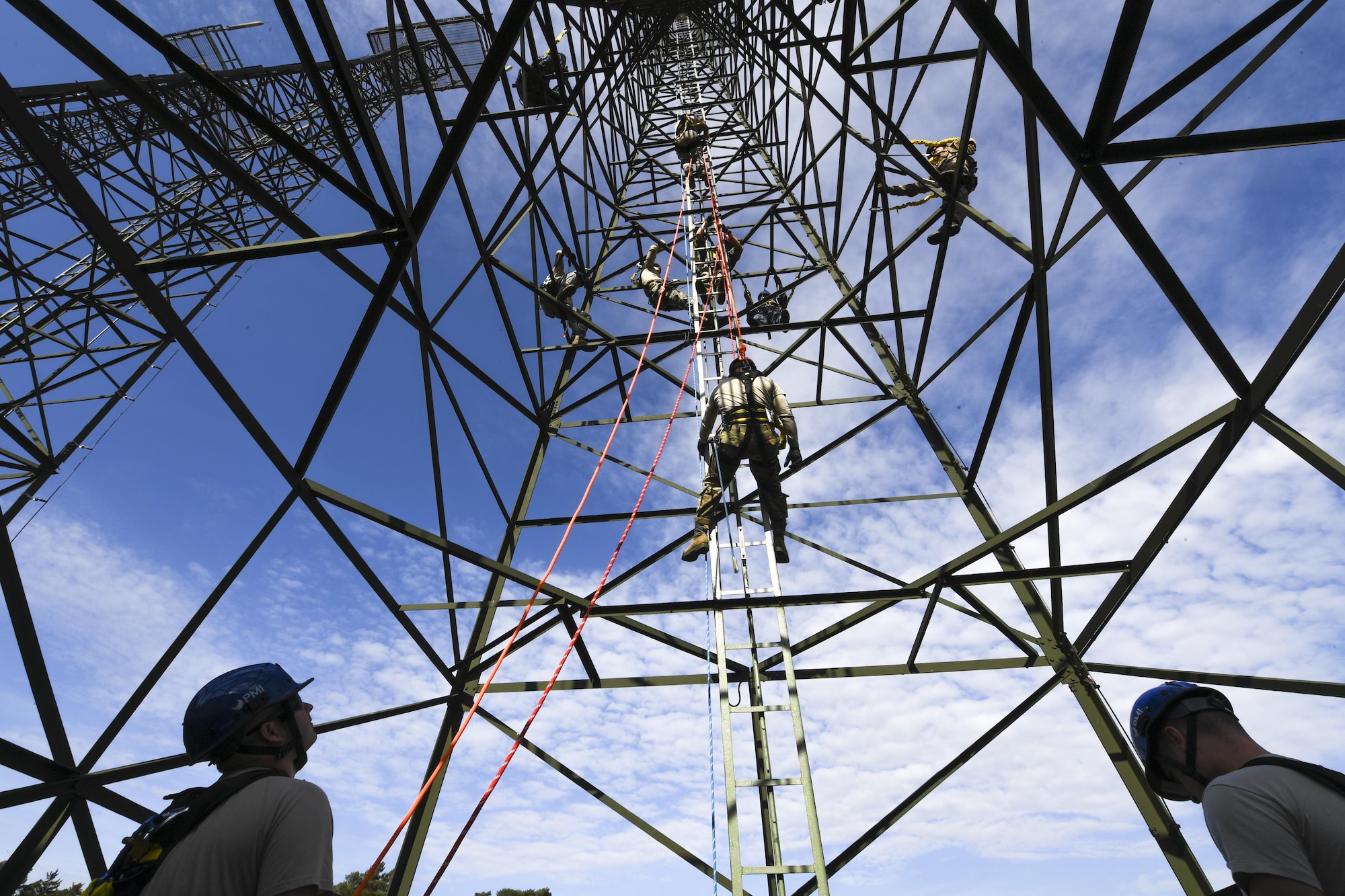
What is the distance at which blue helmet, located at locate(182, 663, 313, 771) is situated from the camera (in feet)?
7.51

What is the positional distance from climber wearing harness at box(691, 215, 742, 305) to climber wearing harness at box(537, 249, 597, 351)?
176cm

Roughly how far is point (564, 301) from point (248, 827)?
8.44 metres

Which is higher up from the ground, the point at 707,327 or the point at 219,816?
the point at 707,327

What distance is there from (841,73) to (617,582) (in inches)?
233

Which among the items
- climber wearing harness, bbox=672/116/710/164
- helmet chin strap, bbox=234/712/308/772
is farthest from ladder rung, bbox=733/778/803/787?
climber wearing harness, bbox=672/116/710/164

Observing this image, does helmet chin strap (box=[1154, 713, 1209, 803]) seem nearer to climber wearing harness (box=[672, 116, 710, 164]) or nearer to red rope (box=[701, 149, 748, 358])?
red rope (box=[701, 149, 748, 358])

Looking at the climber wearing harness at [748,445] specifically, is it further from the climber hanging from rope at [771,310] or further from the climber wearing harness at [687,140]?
the climber wearing harness at [687,140]

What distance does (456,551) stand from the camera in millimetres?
6277

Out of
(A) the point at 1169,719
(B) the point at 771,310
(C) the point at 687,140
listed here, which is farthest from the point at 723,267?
(A) the point at 1169,719

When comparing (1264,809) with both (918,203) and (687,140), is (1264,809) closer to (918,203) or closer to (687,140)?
(918,203)

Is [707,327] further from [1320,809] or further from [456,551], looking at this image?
[1320,809]

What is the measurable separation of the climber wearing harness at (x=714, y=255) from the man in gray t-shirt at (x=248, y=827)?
8040mm

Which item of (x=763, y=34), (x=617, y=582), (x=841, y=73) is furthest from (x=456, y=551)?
(x=763, y=34)

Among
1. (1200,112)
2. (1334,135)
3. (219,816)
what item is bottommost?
(219,816)
